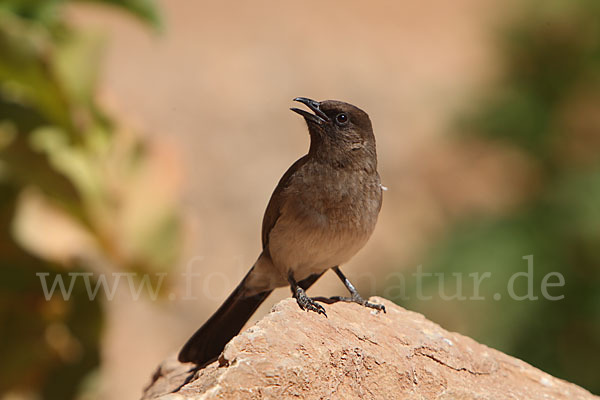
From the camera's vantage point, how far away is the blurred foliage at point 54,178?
5055 millimetres

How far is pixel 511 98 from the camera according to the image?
9.26m

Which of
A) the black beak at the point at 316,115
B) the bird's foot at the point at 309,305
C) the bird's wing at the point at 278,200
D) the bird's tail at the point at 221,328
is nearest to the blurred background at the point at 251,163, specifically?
the bird's tail at the point at 221,328

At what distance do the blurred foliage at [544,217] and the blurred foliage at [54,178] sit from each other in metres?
3.76

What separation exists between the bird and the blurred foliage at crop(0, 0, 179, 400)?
51.3 inches

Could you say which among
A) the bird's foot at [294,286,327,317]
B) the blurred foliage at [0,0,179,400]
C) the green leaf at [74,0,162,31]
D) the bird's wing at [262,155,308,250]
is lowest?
the blurred foliage at [0,0,179,400]

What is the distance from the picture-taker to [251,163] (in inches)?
410

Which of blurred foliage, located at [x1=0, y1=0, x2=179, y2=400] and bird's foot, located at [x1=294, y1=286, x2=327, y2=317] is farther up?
bird's foot, located at [x1=294, y1=286, x2=327, y2=317]

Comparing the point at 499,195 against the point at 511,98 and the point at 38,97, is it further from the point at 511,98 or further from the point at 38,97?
the point at 38,97

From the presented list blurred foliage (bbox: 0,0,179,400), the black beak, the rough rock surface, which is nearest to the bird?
the black beak

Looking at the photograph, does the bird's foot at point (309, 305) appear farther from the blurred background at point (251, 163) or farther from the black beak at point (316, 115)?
the blurred background at point (251, 163)

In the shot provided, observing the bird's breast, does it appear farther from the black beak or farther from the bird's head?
the black beak

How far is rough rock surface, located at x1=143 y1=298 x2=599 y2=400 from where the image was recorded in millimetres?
3004

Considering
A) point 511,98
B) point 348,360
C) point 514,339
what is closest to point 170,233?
point 348,360

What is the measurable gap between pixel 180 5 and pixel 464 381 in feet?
40.8
